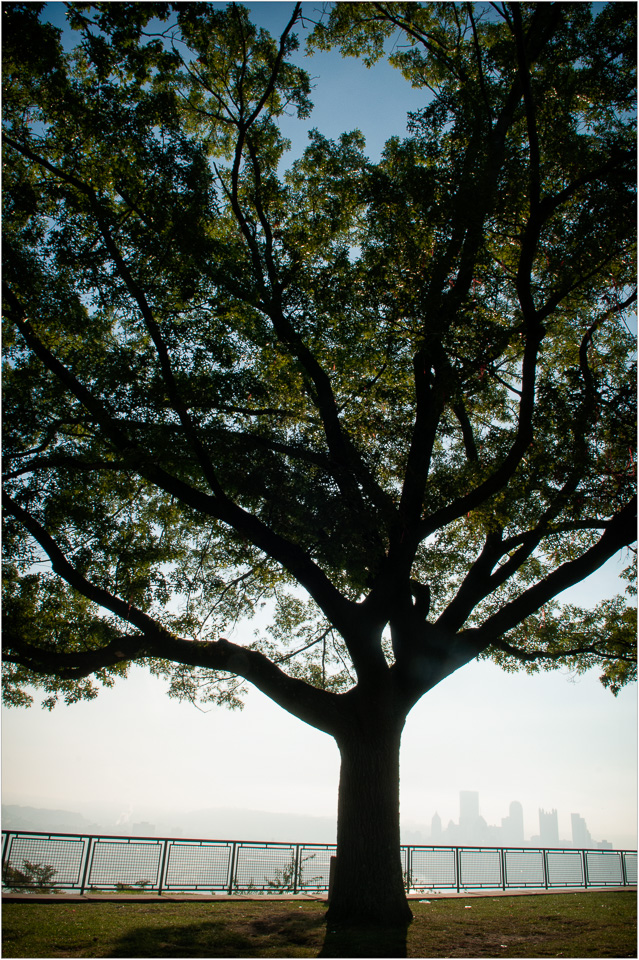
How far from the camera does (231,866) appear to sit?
476 inches

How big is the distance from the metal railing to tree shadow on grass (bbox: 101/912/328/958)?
3.85 meters

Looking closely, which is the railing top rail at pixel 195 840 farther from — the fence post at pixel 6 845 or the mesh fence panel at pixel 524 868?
the mesh fence panel at pixel 524 868

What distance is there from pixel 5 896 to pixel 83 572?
18.6 ft

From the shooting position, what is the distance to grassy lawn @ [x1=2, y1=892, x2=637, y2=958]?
6.32 meters

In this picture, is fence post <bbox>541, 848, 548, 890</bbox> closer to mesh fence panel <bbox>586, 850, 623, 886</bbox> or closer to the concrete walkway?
the concrete walkway

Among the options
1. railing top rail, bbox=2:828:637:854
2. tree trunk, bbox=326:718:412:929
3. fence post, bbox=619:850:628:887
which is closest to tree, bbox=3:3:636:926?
tree trunk, bbox=326:718:412:929

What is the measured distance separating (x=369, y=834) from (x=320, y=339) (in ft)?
27.7

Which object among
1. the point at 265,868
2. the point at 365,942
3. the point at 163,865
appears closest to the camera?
the point at 365,942

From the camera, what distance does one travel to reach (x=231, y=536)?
33.8ft

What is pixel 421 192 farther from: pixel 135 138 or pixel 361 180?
pixel 135 138

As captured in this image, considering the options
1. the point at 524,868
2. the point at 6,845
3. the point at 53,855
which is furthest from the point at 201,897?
the point at 524,868

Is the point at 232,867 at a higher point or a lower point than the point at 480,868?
higher

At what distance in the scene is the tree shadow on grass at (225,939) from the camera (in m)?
6.24

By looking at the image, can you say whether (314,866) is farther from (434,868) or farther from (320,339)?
(320,339)
